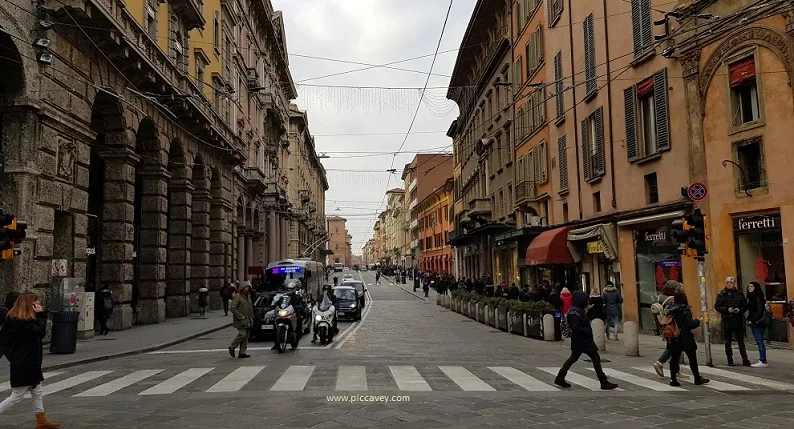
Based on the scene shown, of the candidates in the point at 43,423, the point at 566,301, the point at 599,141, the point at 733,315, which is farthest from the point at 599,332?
the point at 43,423

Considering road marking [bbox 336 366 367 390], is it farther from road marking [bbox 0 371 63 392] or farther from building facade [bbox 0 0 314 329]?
building facade [bbox 0 0 314 329]

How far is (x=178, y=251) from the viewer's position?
2881 cm

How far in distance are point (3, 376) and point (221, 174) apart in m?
23.1

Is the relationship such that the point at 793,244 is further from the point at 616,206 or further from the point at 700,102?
the point at 616,206

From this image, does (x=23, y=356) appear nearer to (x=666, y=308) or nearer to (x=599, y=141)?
(x=666, y=308)

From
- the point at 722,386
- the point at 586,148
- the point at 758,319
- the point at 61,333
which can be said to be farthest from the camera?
the point at 586,148

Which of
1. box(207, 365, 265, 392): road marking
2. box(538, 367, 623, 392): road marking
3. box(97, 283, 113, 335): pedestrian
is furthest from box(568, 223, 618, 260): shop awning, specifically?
box(97, 283, 113, 335): pedestrian

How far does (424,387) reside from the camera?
10312mm

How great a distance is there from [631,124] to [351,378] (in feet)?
47.0

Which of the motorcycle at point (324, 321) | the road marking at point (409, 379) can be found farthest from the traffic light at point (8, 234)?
the motorcycle at point (324, 321)


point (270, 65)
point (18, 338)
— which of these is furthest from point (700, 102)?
point (270, 65)

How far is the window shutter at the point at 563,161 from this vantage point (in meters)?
27.4

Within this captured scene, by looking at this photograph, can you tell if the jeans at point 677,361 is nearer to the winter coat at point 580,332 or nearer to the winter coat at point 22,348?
the winter coat at point 580,332

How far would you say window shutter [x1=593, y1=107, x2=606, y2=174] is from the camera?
23.4 m
